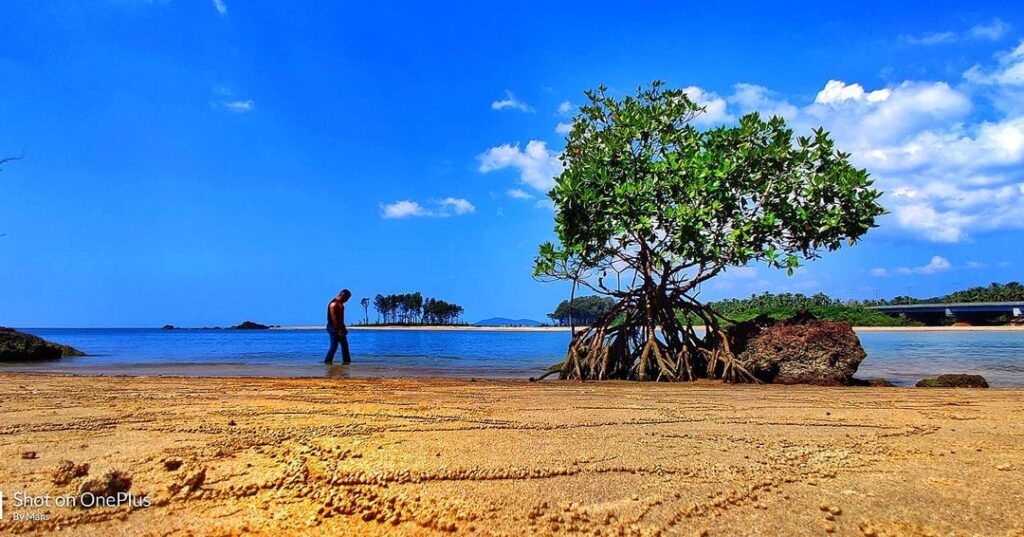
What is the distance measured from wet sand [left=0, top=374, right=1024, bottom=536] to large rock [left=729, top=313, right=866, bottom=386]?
5195 mm

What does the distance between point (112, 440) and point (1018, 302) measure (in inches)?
4247

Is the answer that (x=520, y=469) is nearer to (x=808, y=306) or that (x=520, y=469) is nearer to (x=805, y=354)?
(x=805, y=354)

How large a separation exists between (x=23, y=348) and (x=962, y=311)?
103 metres

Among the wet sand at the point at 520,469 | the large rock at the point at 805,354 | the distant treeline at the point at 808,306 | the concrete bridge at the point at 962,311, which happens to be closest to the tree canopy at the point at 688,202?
the large rock at the point at 805,354

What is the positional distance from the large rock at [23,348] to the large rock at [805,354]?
20.9 meters

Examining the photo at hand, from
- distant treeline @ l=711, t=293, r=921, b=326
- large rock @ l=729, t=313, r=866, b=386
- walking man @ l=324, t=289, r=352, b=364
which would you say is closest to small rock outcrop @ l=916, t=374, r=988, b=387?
large rock @ l=729, t=313, r=866, b=386

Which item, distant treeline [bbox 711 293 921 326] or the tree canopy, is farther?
distant treeline [bbox 711 293 921 326]

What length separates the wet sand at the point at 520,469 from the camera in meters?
2.55

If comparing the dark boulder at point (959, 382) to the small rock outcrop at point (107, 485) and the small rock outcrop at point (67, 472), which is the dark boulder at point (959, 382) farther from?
the small rock outcrop at point (67, 472)

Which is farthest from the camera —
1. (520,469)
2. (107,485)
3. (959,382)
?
(959,382)

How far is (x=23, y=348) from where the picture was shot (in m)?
17.0

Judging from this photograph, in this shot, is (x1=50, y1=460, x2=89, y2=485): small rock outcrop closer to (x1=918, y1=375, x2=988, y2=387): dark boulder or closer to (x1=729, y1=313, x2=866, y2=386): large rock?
(x1=729, y1=313, x2=866, y2=386): large rock

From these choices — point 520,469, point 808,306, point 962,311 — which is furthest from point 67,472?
point 962,311

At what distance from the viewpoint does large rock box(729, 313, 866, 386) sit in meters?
10.5
